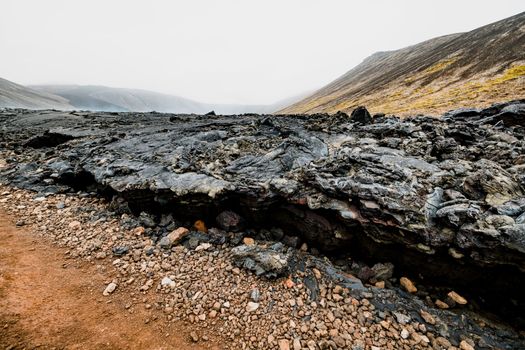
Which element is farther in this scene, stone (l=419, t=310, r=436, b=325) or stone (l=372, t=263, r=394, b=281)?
stone (l=372, t=263, r=394, b=281)

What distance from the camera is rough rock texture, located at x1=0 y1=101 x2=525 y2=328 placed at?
515 cm

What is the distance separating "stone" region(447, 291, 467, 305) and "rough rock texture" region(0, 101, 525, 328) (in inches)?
8.5

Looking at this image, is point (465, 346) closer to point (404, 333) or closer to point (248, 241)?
point (404, 333)

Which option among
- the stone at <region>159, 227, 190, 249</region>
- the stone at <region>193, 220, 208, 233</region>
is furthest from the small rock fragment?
the stone at <region>159, 227, 190, 249</region>

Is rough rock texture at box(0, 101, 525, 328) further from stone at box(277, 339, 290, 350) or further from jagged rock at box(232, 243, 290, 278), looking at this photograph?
stone at box(277, 339, 290, 350)

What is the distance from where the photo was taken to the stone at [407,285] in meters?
5.67

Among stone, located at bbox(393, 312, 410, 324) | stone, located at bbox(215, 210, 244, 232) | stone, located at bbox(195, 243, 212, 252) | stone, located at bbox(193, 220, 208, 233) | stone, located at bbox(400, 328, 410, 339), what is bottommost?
stone, located at bbox(400, 328, 410, 339)

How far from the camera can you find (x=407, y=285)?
573cm

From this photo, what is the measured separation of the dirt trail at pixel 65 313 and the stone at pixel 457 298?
5489mm

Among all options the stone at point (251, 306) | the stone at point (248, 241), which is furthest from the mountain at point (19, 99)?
the stone at point (251, 306)

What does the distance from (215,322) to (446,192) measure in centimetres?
622

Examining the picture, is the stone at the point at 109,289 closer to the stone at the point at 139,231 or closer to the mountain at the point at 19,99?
the stone at the point at 139,231

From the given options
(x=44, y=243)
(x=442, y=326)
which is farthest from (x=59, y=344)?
(x=442, y=326)

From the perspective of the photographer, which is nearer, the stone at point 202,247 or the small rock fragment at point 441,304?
the small rock fragment at point 441,304
